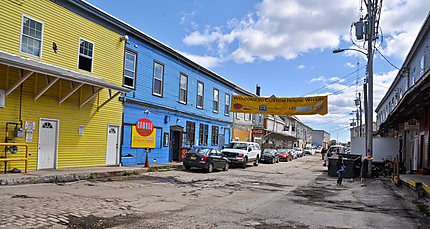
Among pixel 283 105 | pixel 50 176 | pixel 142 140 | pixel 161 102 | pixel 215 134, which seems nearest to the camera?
pixel 50 176

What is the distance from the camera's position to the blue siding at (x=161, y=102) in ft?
62.0

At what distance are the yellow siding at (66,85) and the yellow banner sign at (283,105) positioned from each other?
1201 cm

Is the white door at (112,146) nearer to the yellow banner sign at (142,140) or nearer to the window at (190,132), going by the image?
the yellow banner sign at (142,140)

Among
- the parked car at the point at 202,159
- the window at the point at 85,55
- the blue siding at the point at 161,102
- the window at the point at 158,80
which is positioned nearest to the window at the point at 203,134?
the blue siding at the point at 161,102

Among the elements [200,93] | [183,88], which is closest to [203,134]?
[200,93]

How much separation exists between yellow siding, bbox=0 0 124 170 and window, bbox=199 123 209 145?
35.3ft

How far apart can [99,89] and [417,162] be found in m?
16.5

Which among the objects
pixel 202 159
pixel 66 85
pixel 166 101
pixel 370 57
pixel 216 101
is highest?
pixel 370 57

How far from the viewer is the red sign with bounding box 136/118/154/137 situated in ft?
64.3

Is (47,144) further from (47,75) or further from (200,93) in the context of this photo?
(200,93)

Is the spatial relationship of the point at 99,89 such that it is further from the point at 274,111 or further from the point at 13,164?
the point at 274,111

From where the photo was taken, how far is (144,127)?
65.9 ft

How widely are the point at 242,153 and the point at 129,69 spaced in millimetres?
10227

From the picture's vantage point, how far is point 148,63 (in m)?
20.2
